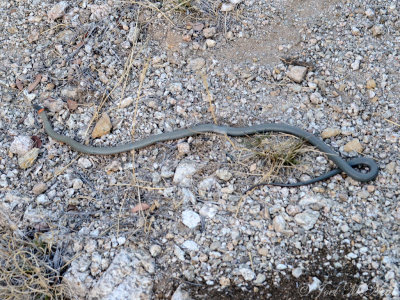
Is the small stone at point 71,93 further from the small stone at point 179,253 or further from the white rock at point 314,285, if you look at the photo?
the white rock at point 314,285

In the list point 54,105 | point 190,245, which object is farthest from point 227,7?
point 190,245

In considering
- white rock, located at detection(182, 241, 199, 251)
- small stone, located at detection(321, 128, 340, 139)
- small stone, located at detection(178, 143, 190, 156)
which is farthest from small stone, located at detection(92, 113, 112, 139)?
small stone, located at detection(321, 128, 340, 139)

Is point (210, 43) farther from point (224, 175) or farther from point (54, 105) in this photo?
point (54, 105)

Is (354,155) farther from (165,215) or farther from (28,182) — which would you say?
(28,182)

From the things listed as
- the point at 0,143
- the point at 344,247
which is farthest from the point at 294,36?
the point at 0,143

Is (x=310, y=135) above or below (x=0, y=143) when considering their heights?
above

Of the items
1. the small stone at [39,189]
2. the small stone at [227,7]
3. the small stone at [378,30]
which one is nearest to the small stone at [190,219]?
the small stone at [39,189]

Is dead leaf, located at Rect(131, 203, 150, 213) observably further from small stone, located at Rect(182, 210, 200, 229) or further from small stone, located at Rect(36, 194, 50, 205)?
small stone, located at Rect(36, 194, 50, 205)
